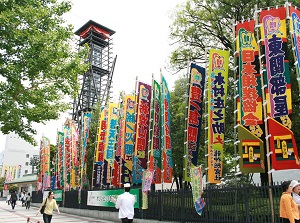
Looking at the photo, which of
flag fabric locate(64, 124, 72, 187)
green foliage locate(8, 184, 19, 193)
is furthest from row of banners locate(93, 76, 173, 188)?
green foliage locate(8, 184, 19, 193)

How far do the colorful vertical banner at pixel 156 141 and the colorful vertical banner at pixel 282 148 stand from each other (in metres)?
5.36

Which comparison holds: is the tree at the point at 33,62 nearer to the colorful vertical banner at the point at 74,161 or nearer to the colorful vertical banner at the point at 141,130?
the colorful vertical banner at the point at 141,130

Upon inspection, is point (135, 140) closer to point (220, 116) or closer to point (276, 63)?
point (220, 116)

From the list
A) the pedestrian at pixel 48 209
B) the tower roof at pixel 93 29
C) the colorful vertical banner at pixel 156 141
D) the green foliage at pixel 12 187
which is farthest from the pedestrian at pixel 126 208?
the green foliage at pixel 12 187

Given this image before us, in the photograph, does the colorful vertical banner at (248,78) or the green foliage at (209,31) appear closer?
the colorful vertical banner at (248,78)

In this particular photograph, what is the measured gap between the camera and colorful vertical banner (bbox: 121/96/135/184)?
43.9ft

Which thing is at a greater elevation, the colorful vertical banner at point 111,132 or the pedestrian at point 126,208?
the colorful vertical banner at point 111,132

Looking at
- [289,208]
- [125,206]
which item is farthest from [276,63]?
[125,206]

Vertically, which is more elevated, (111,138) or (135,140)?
(111,138)

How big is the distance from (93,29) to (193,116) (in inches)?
1781

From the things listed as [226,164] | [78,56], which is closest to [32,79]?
[78,56]

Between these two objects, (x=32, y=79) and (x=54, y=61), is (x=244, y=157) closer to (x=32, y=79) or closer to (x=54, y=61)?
(x=54, y=61)

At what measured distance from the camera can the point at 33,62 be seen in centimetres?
1030

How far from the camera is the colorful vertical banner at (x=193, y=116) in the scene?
993 cm
